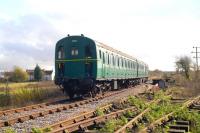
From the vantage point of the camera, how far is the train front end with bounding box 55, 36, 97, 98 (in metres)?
19.2

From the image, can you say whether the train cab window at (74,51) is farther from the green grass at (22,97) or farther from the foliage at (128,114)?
the foliage at (128,114)

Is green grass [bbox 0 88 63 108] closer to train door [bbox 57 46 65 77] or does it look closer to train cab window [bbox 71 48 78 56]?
train door [bbox 57 46 65 77]

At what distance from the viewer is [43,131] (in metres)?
8.13

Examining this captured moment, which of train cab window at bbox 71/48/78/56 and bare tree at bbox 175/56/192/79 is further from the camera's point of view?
bare tree at bbox 175/56/192/79

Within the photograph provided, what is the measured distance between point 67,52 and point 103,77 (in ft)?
8.10

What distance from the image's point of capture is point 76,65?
1938 centimetres

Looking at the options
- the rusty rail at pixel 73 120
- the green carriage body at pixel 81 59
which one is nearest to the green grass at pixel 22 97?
the green carriage body at pixel 81 59

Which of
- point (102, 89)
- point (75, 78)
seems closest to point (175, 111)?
point (75, 78)

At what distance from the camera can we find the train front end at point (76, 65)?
19.2m

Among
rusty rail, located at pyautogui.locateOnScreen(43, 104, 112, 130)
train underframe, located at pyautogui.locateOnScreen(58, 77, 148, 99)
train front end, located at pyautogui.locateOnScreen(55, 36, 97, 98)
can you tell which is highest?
train front end, located at pyautogui.locateOnScreen(55, 36, 97, 98)

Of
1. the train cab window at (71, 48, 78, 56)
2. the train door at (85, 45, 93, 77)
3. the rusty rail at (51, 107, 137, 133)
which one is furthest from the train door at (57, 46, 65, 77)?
the rusty rail at (51, 107, 137, 133)

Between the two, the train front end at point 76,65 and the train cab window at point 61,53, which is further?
the train cab window at point 61,53

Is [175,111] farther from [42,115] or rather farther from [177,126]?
[42,115]

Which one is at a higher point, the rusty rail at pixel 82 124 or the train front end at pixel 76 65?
the train front end at pixel 76 65
